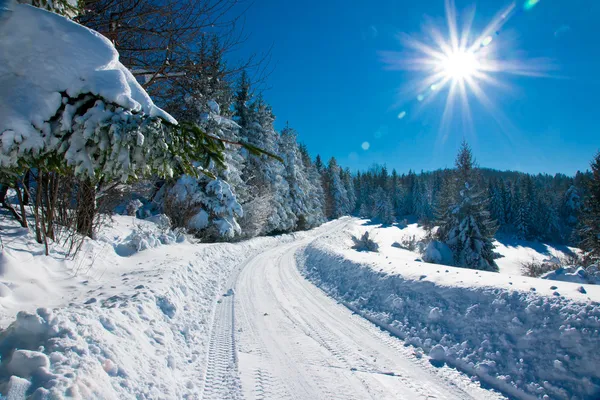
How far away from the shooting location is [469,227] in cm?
1809

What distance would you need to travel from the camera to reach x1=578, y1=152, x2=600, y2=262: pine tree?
1488cm

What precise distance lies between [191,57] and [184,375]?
15.9 ft

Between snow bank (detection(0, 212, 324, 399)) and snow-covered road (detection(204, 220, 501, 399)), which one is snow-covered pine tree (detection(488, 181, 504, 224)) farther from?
snow bank (detection(0, 212, 324, 399))

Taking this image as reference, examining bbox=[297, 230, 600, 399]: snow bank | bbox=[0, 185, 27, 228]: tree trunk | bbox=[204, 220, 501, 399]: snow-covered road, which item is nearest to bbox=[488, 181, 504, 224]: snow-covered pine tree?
bbox=[297, 230, 600, 399]: snow bank

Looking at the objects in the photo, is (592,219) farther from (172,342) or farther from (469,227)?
(172,342)

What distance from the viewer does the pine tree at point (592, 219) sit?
14.9 meters

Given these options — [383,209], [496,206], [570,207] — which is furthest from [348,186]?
[570,207]

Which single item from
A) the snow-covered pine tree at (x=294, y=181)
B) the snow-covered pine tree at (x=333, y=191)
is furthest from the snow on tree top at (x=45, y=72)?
the snow-covered pine tree at (x=333, y=191)

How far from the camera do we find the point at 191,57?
4.88m

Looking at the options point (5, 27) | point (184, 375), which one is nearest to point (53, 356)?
point (184, 375)

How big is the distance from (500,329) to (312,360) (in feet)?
9.31

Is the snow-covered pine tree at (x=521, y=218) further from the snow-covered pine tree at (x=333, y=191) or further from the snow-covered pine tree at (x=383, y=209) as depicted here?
the snow-covered pine tree at (x=333, y=191)

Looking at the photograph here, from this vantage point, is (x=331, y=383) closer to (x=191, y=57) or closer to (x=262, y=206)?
(x=191, y=57)

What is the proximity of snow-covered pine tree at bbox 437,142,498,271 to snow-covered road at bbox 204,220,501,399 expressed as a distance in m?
14.8
